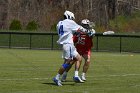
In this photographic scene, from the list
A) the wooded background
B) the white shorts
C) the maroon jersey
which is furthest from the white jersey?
the wooded background

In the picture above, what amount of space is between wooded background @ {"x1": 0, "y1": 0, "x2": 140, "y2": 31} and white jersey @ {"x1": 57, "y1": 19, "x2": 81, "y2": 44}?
45.2m

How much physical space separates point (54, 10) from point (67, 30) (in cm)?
5066

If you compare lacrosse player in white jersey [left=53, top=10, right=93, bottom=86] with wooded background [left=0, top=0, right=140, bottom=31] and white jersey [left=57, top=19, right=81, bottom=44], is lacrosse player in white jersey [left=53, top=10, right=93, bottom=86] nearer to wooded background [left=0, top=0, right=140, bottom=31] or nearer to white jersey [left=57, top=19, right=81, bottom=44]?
white jersey [left=57, top=19, right=81, bottom=44]

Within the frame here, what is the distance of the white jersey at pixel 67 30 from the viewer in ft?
50.1

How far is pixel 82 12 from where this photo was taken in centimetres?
6538

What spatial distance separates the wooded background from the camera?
63.5m

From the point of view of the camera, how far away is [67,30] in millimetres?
15305

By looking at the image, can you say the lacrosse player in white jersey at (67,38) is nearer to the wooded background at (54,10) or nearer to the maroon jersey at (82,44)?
the maroon jersey at (82,44)

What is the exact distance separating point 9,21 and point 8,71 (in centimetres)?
4400

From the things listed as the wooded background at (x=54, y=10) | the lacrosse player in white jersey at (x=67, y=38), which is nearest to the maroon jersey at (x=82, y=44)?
the lacrosse player in white jersey at (x=67, y=38)

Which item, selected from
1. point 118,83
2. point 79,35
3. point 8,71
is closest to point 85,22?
point 79,35

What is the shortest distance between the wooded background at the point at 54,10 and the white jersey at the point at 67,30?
148ft

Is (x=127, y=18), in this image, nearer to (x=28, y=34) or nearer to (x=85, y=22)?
(x=28, y=34)

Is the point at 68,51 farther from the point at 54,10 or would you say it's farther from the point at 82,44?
the point at 54,10
